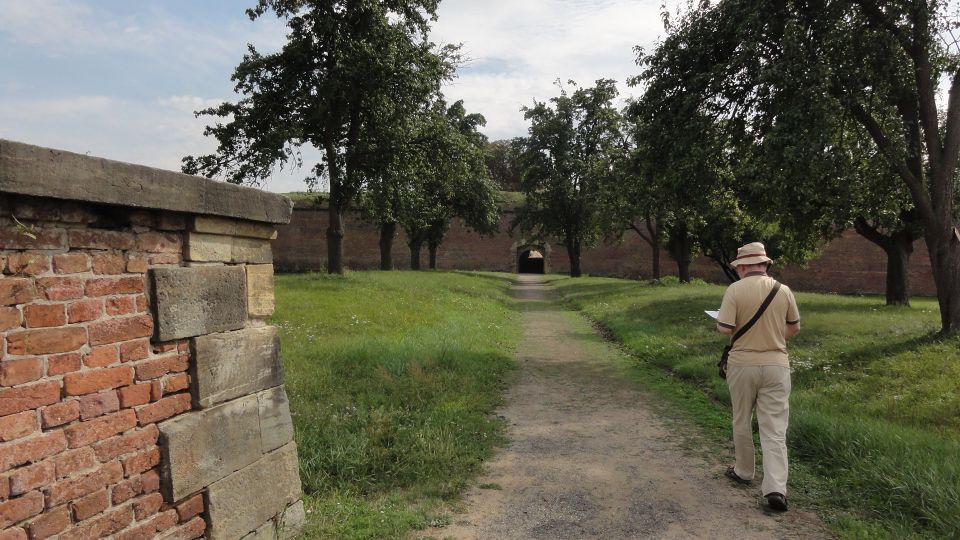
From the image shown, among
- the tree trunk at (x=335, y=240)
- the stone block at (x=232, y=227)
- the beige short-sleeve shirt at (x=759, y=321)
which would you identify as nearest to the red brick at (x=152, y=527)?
the stone block at (x=232, y=227)

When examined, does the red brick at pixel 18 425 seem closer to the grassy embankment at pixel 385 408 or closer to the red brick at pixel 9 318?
the red brick at pixel 9 318

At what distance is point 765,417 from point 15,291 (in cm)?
471

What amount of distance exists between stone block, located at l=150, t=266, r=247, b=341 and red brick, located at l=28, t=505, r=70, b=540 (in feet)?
2.82

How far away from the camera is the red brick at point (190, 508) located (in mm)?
3031

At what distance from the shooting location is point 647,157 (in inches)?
484

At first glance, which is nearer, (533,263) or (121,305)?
(121,305)

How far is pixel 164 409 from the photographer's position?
3006mm

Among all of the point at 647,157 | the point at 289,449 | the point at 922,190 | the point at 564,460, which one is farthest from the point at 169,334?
the point at 922,190

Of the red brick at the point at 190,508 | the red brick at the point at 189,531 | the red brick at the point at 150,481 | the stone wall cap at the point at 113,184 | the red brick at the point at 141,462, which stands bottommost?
the red brick at the point at 189,531

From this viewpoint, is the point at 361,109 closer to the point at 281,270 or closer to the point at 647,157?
the point at 647,157

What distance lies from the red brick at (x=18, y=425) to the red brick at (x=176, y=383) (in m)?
0.66

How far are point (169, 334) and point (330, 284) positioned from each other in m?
13.7

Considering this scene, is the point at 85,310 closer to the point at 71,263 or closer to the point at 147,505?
the point at 71,263

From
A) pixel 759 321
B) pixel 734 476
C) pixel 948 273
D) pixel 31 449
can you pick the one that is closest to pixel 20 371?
pixel 31 449
